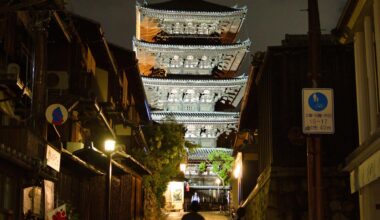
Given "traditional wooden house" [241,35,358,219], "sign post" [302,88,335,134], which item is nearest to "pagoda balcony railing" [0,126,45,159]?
"sign post" [302,88,335,134]

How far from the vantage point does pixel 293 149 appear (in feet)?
63.9

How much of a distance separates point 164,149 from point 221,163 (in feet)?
88.6

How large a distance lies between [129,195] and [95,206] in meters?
5.57

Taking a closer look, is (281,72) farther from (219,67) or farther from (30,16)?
(219,67)

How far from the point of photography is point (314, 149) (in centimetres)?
1382

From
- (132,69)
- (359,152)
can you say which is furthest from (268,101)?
(132,69)

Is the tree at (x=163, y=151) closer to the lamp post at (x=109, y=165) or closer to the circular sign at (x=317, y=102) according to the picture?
the lamp post at (x=109, y=165)

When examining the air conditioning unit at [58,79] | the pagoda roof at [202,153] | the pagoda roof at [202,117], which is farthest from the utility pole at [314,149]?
the pagoda roof at [202,153]

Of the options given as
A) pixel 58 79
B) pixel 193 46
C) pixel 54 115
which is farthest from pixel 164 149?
pixel 193 46

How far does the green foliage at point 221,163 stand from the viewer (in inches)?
2557

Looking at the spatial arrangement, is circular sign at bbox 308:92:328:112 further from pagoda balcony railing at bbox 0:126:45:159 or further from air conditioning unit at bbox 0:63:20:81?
air conditioning unit at bbox 0:63:20:81

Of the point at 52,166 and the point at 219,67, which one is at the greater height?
the point at 219,67

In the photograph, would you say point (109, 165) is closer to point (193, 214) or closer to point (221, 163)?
point (193, 214)

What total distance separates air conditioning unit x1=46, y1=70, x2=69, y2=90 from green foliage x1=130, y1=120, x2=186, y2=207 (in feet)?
52.0
